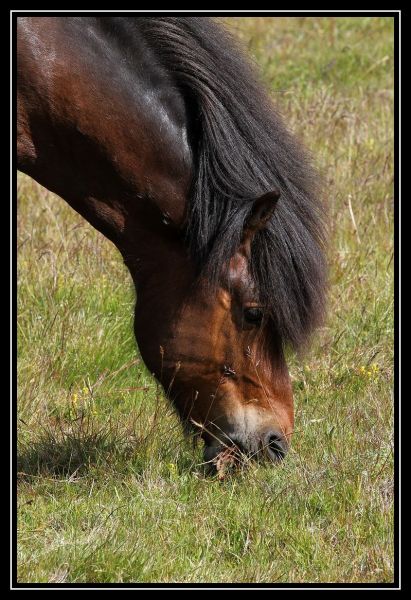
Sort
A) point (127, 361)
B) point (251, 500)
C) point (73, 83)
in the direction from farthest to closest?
point (127, 361), point (251, 500), point (73, 83)

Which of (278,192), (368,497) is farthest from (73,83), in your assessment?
(368,497)

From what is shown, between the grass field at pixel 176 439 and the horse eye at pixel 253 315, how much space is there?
0.69m

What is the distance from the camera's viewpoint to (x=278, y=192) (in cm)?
413

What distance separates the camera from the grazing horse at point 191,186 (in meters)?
4.20

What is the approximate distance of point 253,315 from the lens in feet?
14.4

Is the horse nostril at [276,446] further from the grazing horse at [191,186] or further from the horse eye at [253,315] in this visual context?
the horse eye at [253,315]

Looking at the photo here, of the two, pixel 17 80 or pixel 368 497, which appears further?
pixel 368 497

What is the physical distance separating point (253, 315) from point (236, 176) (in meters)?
0.59

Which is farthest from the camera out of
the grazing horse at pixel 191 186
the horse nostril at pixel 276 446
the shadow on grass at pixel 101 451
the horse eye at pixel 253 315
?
the shadow on grass at pixel 101 451

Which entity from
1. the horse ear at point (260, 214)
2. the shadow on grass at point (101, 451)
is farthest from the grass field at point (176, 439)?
the horse ear at point (260, 214)

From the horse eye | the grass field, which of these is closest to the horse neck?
the horse eye
